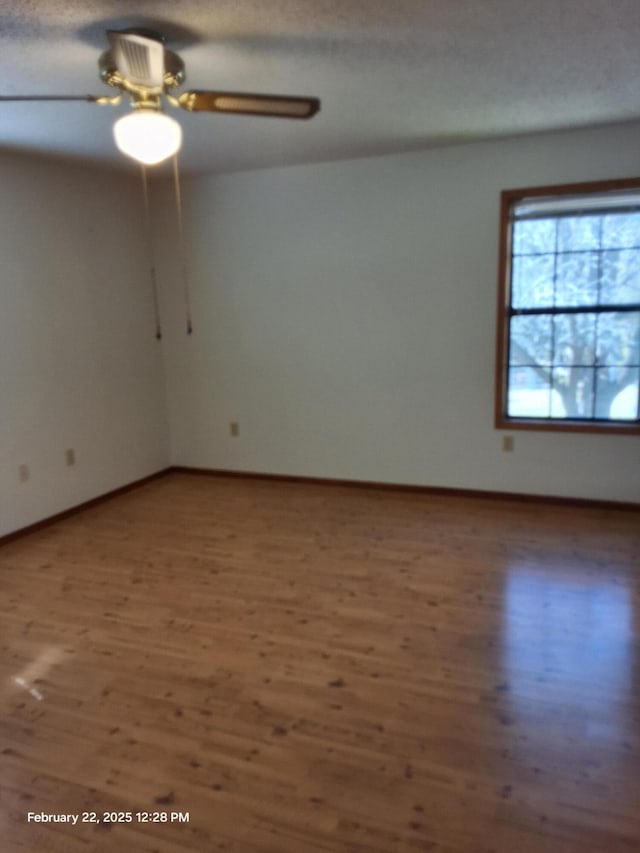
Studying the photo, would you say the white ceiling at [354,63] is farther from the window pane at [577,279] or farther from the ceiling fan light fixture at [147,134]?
the window pane at [577,279]

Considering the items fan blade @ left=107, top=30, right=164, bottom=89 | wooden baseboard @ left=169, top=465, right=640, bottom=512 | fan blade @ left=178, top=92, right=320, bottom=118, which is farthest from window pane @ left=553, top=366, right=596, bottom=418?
fan blade @ left=107, top=30, right=164, bottom=89

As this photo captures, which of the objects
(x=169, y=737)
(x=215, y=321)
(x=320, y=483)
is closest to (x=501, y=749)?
(x=169, y=737)

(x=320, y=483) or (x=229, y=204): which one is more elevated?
(x=229, y=204)

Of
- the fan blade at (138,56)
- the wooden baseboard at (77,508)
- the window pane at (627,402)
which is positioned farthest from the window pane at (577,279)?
the wooden baseboard at (77,508)

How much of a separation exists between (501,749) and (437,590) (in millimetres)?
1114

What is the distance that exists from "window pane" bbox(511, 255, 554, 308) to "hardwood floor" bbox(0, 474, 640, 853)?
4.83ft

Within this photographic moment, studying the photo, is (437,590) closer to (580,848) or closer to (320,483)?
(580,848)

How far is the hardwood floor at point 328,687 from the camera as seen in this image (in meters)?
1.69

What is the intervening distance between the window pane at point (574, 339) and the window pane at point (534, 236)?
47 centimetres

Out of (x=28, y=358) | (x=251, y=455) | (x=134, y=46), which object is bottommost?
(x=251, y=455)

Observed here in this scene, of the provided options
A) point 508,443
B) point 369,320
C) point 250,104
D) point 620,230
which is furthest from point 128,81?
point 508,443

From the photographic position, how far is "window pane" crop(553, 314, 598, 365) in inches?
155

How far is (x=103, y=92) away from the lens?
269 centimetres

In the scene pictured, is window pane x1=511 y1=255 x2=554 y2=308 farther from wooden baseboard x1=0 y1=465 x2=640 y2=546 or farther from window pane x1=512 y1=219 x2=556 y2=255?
wooden baseboard x1=0 y1=465 x2=640 y2=546
